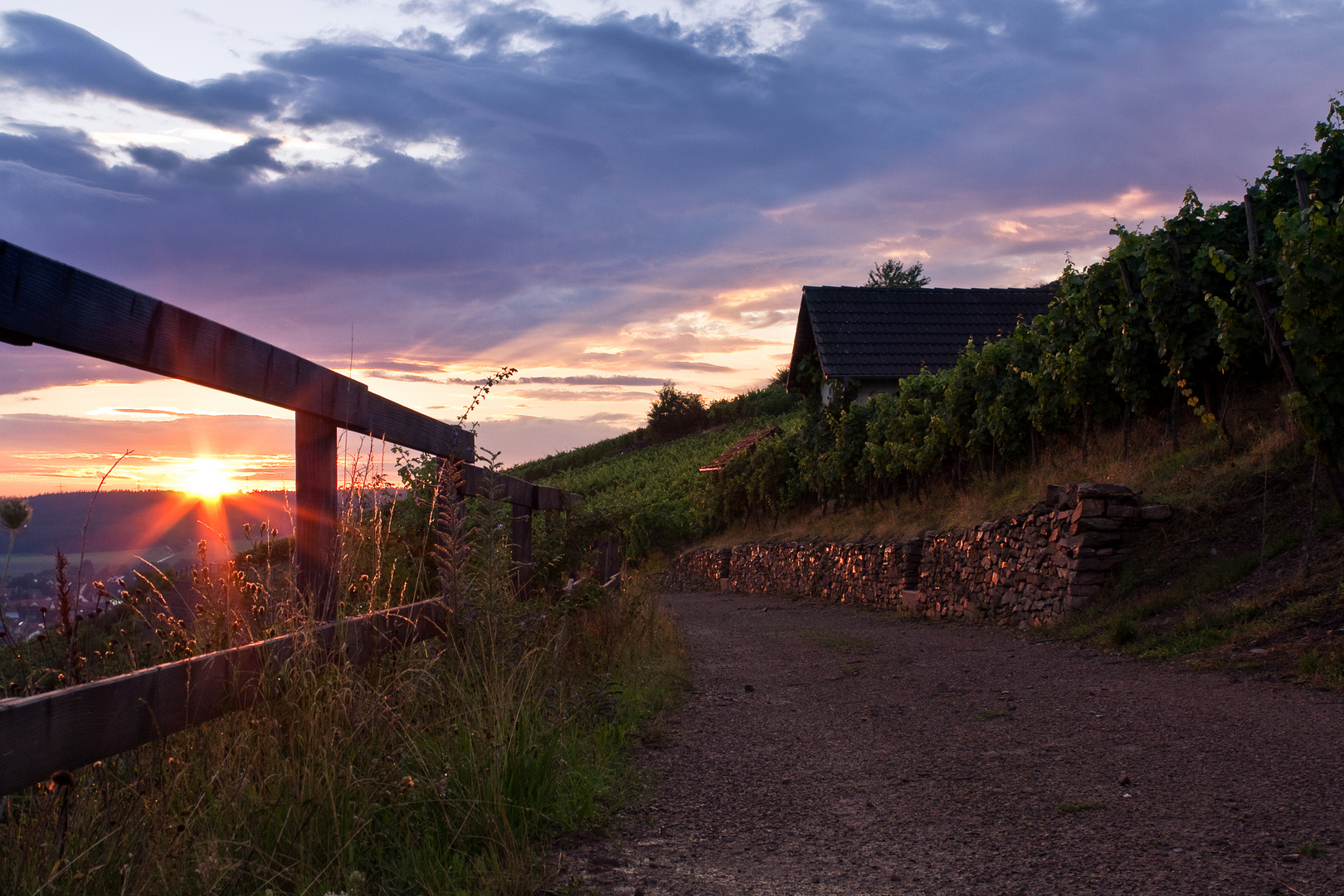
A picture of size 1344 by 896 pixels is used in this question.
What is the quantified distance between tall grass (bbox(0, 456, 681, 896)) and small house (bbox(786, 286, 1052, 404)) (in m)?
20.3

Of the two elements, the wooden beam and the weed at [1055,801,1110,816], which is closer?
the wooden beam

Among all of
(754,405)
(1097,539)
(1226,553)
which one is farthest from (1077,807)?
(754,405)

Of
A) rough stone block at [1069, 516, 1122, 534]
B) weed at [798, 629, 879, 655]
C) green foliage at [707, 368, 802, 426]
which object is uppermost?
green foliage at [707, 368, 802, 426]

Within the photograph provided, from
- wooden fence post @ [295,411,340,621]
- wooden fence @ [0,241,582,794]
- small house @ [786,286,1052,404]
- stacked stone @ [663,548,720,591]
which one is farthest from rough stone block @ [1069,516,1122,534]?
stacked stone @ [663,548,720,591]

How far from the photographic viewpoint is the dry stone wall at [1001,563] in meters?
9.93

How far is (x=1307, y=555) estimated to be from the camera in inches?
Result: 309

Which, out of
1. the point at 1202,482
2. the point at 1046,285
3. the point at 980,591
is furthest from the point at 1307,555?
the point at 1046,285

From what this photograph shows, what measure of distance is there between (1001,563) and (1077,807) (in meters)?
8.69

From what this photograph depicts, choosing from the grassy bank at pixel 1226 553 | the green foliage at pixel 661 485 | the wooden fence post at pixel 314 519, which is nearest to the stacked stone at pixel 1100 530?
the grassy bank at pixel 1226 553

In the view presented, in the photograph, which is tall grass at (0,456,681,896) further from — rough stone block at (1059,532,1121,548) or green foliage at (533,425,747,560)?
green foliage at (533,425,747,560)

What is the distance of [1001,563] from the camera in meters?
12.0

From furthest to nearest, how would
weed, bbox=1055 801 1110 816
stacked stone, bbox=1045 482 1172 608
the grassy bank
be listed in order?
1. stacked stone, bbox=1045 482 1172 608
2. the grassy bank
3. weed, bbox=1055 801 1110 816

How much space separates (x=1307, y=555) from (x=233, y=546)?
8152mm

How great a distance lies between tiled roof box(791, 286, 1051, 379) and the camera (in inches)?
955
